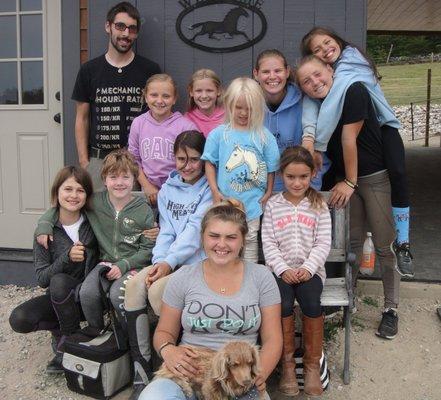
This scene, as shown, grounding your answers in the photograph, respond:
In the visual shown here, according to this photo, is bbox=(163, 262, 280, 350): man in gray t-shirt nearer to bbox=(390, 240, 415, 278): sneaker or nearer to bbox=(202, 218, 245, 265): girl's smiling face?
bbox=(202, 218, 245, 265): girl's smiling face

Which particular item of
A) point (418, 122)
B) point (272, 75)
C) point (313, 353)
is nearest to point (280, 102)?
point (272, 75)

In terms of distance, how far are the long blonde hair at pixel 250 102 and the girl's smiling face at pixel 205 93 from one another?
1.22ft

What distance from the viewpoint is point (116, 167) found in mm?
3191

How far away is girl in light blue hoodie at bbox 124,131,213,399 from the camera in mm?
2883

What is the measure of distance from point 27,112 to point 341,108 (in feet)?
8.99

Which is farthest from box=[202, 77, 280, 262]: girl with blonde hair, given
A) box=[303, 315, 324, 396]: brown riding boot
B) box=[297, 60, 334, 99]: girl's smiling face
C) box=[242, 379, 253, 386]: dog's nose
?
box=[242, 379, 253, 386]: dog's nose

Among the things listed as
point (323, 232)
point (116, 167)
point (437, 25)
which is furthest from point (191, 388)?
point (437, 25)

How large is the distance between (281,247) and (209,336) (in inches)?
27.4

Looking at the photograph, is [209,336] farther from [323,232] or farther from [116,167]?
[116,167]

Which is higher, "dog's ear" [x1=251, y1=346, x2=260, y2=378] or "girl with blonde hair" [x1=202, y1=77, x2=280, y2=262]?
"girl with blonde hair" [x1=202, y1=77, x2=280, y2=262]

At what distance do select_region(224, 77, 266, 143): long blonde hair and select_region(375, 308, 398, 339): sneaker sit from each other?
150 cm

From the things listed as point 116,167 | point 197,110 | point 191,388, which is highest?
point 197,110

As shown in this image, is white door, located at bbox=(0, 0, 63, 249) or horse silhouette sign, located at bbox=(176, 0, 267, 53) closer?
horse silhouette sign, located at bbox=(176, 0, 267, 53)

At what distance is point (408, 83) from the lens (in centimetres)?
→ 2897
